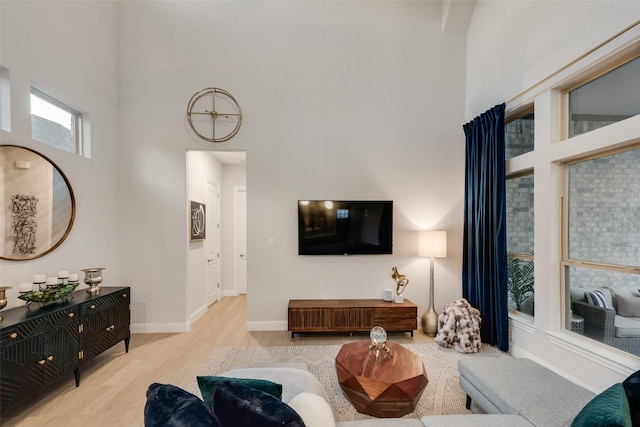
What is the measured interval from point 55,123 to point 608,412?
460 cm

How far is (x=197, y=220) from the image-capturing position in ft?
14.2

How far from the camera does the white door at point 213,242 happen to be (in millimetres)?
4918

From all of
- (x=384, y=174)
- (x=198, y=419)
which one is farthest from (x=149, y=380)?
(x=384, y=174)

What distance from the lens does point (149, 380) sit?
2.69m

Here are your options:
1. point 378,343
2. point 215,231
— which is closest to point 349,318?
point 378,343

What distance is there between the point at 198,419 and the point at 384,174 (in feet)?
11.6

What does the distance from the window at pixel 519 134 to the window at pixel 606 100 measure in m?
0.44

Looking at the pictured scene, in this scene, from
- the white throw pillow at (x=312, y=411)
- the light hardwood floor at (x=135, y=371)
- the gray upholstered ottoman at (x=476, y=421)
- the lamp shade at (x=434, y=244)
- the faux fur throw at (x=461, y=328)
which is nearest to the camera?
the white throw pillow at (x=312, y=411)

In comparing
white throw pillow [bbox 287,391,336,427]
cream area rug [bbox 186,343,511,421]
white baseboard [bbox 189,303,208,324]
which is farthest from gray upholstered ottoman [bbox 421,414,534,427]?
white baseboard [bbox 189,303,208,324]

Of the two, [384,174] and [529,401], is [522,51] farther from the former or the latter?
[529,401]

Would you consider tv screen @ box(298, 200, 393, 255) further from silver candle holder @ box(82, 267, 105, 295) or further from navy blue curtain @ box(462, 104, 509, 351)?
silver candle holder @ box(82, 267, 105, 295)

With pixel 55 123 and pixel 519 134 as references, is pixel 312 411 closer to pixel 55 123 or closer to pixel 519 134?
pixel 519 134

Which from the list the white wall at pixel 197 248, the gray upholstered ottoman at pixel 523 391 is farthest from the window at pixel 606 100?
the white wall at pixel 197 248

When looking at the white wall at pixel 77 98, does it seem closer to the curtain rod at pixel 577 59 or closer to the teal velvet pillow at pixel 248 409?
the teal velvet pillow at pixel 248 409
